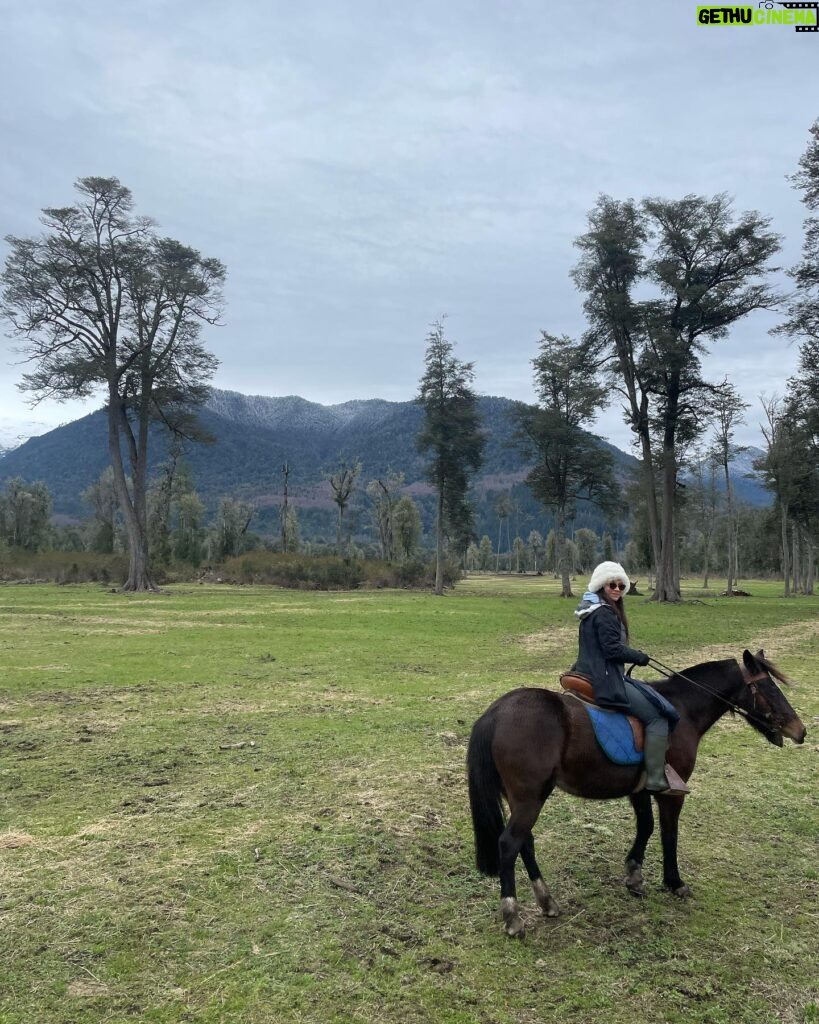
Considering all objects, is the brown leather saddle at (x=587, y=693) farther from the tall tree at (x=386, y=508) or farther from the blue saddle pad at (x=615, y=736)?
the tall tree at (x=386, y=508)

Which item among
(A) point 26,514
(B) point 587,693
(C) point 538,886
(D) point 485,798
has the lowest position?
(C) point 538,886

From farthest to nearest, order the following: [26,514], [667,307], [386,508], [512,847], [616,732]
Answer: [386,508] → [26,514] → [667,307] → [616,732] → [512,847]

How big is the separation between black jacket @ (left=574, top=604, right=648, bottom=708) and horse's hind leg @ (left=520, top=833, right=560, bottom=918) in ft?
3.65

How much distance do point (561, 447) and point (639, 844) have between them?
120 ft

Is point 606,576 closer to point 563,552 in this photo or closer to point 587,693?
point 587,693

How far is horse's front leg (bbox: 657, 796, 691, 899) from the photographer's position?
4637 millimetres

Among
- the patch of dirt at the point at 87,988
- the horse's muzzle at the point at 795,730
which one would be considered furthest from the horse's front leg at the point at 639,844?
the patch of dirt at the point at 87,988

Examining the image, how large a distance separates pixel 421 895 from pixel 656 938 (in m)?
1.58

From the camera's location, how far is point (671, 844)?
4625 millimetres

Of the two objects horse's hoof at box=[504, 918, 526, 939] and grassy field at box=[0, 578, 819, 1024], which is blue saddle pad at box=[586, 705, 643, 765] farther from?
horse's hoof at box=[504, 918, 526, 939]

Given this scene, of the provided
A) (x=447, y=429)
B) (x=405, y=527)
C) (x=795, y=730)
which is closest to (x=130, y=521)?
(x=447, y=429)

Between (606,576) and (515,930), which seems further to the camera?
(606,576)

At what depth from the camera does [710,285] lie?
104ft

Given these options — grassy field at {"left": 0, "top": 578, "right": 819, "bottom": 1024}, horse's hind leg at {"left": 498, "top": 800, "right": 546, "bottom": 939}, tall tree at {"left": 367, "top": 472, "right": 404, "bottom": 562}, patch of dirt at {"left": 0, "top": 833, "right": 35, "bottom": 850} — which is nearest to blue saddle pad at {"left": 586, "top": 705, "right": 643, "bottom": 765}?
horse's hind leg at {"left": 498, "top": 800, "right": 546, "bottom": 939}
